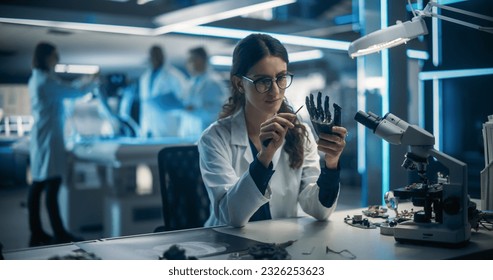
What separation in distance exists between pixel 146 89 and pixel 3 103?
52.6 inches

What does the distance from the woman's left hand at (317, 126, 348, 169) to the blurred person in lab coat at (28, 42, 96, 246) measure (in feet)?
8.24

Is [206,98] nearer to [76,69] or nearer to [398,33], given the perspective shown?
[76,69]

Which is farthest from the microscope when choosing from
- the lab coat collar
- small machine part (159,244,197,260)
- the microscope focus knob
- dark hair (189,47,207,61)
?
dark hair (189,47,207,61)

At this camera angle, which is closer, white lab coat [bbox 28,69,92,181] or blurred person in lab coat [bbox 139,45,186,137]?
white lab coat [bbox 28,69,92,181]

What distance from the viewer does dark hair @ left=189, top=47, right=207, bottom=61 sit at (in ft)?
15.9

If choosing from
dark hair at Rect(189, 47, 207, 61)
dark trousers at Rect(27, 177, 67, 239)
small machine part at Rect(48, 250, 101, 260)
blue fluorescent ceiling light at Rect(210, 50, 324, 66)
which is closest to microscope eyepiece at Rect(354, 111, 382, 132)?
small machine part at Rect(48, 250, 101, 260)

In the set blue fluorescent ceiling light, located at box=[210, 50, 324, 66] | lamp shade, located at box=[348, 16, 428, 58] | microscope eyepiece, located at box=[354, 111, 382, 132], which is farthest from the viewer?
blue fluorescent ceiling light, located at box=[210, 50, 324, 66]

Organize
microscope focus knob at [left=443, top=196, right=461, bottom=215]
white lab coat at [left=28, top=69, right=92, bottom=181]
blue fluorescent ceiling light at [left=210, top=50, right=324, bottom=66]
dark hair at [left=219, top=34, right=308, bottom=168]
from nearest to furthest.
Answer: microscope focus knob at [left=443, top=196, right=461, bottom=215] → dark hair at [left=219, top=34, right=308, bottom=168] → white lab coat at [left=28, top=69, right=92, bottom=181] → blue fluorescent ceiling light at [left=210, top=50, right=324, bottom=66]

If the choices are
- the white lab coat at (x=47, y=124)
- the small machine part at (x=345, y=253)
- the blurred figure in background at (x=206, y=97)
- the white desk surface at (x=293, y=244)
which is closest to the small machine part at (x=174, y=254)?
the white desk surface at (x=293, y=244)

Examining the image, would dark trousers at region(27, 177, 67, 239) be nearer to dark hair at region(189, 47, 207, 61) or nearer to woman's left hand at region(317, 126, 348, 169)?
dark hair at region(189, 47, 207, 61)

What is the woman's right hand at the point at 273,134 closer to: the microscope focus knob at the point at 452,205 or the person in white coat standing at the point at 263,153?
the person in white coat standing at the point at 263,153

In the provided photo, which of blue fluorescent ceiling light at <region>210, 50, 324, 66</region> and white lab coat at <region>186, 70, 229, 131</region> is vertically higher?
blue fluorescent ceiling light at <region>210, 50, 324, 66</region>

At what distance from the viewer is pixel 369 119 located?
166 centimetres

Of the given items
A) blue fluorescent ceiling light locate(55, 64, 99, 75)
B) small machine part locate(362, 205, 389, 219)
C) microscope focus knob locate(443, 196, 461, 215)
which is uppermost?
blue fluorescent ceiling light locate(55, 64, 99, 75)
